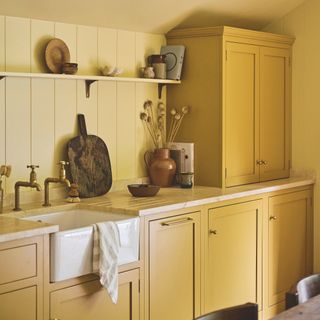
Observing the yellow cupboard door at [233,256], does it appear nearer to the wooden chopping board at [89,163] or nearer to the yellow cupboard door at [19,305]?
the wooden chopping board at [89,163]

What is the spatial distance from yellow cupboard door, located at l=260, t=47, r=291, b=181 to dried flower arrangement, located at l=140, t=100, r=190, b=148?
1.90 ft

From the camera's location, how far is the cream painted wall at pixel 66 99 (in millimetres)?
3348

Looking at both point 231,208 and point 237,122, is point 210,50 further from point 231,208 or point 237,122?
point 231,208

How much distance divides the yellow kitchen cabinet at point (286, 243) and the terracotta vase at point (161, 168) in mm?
663

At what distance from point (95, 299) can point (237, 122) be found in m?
1.68

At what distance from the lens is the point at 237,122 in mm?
4227

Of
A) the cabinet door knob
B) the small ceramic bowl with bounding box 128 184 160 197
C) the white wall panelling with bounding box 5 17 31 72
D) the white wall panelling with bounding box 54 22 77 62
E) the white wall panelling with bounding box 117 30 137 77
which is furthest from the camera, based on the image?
the white wall panelling with bounding box 117 30 137 77

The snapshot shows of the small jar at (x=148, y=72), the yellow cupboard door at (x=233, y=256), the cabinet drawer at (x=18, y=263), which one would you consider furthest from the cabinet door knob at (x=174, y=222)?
the small jar at (x=148, y=72)

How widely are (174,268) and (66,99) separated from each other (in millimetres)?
1073

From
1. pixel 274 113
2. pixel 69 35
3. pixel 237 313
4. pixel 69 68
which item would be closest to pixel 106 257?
pixel 237 313

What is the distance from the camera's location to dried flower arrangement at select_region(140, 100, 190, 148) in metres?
4.19

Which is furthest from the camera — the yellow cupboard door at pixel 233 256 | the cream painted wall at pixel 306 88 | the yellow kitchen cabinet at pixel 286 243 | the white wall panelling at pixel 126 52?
the cream painted wall at pixel 306 88

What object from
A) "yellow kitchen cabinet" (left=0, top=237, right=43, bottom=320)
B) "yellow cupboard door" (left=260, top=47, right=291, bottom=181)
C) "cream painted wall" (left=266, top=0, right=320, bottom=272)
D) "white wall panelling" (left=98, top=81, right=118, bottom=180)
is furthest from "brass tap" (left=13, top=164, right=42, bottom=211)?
"cream painted wall" (left=266, top=0, right=320, bottom=272)

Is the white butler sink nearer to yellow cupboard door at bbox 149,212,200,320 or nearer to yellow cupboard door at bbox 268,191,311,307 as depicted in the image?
yellow cupboard door at bbox 149,212,200,320
